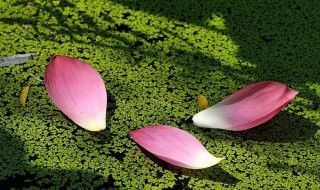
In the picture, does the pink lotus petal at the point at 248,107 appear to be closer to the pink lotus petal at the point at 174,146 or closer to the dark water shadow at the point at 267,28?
the pink lotus petal at the point at 174,146

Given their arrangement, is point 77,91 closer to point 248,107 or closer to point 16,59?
point 16,59

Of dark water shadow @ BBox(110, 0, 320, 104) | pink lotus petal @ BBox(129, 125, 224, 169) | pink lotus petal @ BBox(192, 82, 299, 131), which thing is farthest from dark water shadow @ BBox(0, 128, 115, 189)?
dark water shadow @ BBox(110, 0, 320, 104)

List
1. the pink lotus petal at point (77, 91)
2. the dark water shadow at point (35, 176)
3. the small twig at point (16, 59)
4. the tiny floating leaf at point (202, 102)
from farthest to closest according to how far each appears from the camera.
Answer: the small twig at point (16, 59) → the tiny floating leaf at point (202, 102) → the pink lotus petal at point (77, 91) → the dark water shadow at point (35, 176)

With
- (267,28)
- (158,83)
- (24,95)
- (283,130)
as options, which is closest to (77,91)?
(24,95)

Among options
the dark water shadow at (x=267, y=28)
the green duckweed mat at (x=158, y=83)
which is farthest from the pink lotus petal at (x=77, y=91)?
the dark water shadow at (x=267, y=28)

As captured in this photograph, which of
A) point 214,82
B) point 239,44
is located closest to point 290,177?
point 214,82

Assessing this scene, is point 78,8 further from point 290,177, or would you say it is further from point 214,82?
point 290,177

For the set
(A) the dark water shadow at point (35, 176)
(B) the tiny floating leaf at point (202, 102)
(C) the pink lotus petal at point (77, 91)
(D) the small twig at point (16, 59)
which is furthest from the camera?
(D) the small twig at point (16, 59)
